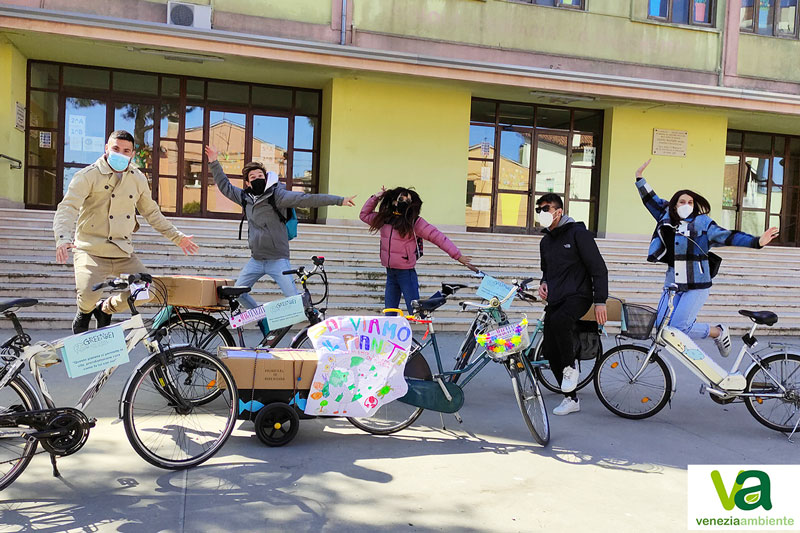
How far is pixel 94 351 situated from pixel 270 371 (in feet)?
3.54

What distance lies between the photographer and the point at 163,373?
3836mm

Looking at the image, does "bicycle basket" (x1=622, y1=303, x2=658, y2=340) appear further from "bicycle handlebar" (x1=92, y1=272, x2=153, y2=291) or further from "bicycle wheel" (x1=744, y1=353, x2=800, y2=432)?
"bicycle handlebar" (x1=92, y1=272, x2=153, y2=291)

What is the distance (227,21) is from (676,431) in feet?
34.3

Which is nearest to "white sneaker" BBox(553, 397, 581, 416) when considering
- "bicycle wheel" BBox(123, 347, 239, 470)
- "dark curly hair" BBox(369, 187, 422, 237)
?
"dark curly hair" BBox(369, 187, 422, 237)

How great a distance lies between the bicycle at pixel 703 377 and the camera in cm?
492

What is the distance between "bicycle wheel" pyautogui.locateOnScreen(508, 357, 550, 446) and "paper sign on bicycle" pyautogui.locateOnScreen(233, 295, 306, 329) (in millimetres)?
1617

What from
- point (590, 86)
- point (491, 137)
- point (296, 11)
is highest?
point (296, 11)

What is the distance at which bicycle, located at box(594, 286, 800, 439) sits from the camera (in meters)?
4.92

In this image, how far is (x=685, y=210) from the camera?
17.8 ft

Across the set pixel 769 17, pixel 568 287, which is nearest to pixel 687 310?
pixel 568 287

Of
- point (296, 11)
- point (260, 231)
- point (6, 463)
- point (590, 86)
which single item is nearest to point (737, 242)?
point (260, 231)

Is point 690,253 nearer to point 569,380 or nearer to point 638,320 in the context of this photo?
point 638,320

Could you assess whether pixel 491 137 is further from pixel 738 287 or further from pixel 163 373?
pixel 163 373

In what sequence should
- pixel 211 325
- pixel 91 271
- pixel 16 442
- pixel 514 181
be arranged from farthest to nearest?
pixel 514 181 < pixel 211 325 < pixel 91 271 < pixel 16 442
